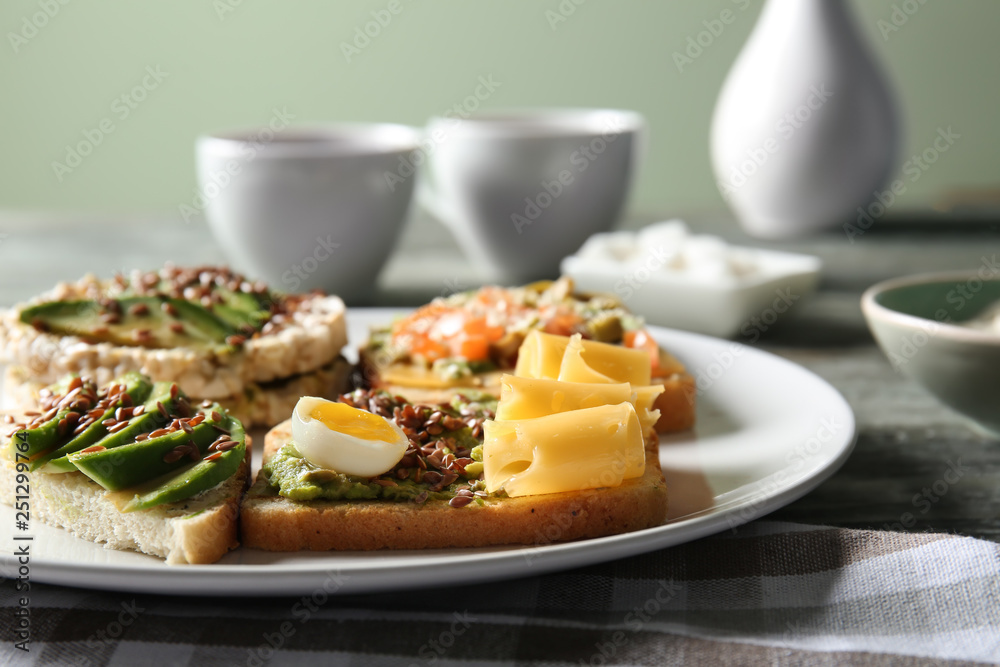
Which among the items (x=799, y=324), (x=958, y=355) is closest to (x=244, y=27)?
(x=799, y=324)

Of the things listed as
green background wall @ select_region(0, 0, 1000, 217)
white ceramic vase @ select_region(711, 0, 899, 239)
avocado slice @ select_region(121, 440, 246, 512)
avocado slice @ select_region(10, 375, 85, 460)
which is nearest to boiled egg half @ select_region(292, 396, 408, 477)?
avocado slice @ select_region(121, 440, 246, 512)

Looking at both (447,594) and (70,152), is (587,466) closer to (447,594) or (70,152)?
(447,594)

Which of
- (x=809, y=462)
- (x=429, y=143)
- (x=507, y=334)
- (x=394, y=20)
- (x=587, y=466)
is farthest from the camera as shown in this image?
(x=394, y=20)

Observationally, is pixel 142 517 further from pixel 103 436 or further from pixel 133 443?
pixel 103 436

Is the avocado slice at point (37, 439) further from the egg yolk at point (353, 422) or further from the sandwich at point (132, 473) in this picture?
the egg yolk at point (353, 422)

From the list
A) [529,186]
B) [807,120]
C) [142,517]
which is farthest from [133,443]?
[807,120]
